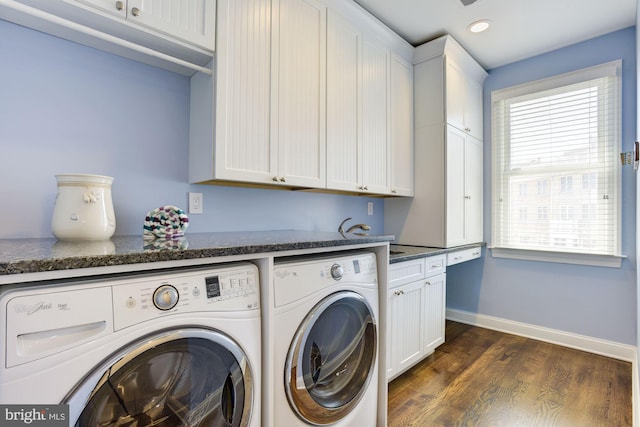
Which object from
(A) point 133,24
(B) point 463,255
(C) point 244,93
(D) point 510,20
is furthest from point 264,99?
(B) point 463,255

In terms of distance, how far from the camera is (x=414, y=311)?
221 cm

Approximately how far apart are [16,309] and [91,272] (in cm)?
15

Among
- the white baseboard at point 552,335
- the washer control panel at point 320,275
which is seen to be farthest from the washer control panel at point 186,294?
the white baseboard at point 552,335

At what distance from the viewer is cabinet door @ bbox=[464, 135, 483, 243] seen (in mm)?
2910

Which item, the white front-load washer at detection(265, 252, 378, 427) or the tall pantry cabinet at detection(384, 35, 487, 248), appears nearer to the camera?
the white front-load washer at detection(265, 252, 378, 427)

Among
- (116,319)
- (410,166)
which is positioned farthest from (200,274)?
(410,166)

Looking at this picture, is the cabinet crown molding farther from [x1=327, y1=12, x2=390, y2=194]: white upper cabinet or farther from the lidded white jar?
the lidded white jar

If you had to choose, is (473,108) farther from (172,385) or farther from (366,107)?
(172,385)

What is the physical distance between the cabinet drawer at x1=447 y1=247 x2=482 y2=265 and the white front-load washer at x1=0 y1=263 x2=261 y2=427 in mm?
2006

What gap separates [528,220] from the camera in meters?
2.96

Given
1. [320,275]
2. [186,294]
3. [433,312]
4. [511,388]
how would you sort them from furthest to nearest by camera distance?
1. [433,312]
2. [511,388]
3. [320,275]
4. [186,294]

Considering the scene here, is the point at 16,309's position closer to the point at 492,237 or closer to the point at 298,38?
the point at 298,38

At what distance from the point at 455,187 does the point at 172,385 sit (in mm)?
2504

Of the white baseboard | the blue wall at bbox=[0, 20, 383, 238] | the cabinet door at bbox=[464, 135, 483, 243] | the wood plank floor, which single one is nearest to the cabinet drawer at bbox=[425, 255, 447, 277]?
the cabinet door at bbox=[464, 135, 483, 243]
